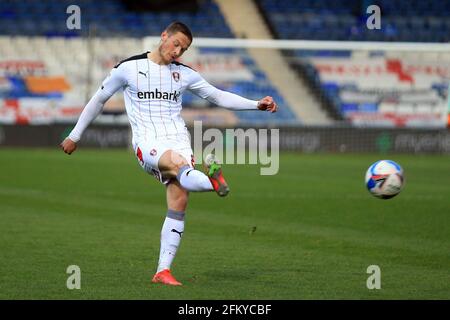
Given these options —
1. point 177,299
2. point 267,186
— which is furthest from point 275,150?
point 177,299

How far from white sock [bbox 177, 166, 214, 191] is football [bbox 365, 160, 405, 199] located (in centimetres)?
235

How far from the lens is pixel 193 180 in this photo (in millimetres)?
7355

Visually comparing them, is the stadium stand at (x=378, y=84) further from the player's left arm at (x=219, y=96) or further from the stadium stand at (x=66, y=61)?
the player's left arm at (x=219, y=96)

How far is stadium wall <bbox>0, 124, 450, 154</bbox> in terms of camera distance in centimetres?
2888

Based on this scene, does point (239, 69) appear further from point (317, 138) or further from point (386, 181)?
point (386, 181)

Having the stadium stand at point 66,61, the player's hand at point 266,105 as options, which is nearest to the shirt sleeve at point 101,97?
the player's hand at point 266,105

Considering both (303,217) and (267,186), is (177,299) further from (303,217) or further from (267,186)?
(267,186)

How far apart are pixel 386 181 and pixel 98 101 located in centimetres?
288

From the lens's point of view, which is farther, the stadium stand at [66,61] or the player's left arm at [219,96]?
the stadium stand at [66,61]

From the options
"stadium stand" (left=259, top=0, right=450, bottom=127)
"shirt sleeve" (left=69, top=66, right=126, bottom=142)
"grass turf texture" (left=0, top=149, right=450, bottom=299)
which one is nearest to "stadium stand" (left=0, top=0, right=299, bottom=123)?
"stadium stand" (left=259, top=0, right=450, bottom=127)

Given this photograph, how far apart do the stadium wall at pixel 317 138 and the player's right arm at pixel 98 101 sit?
67.3ft

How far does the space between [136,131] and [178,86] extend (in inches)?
20.1

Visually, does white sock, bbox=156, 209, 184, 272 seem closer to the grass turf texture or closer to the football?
the grass turf texture

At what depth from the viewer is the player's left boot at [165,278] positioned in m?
7.52
